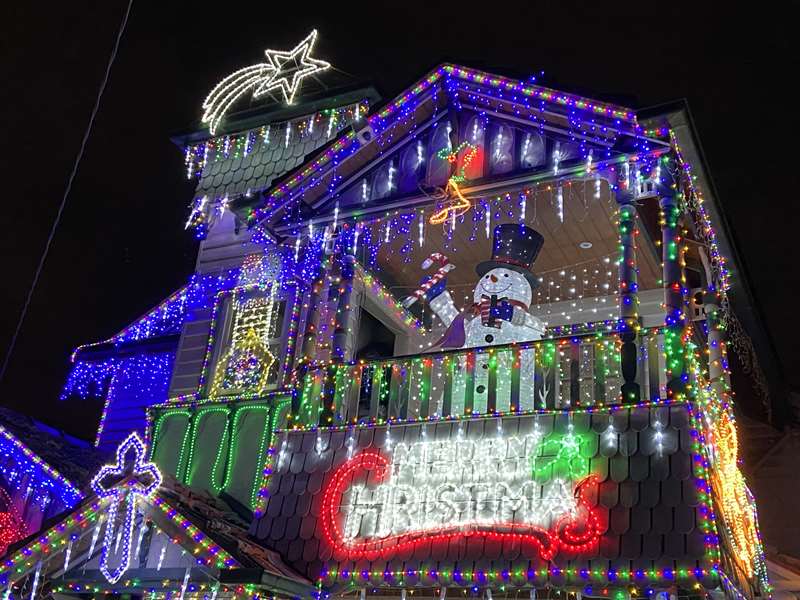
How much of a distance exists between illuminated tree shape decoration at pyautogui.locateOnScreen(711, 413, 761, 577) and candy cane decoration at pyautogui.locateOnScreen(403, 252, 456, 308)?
471 cm

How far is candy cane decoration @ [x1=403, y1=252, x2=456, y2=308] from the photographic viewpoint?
1273 cm

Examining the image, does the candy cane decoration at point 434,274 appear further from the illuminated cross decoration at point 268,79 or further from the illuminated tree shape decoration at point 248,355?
the illuminated cross decoration at point 268,79

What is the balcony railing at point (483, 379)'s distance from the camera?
9141mm

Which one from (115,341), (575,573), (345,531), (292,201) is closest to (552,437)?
(575,573)

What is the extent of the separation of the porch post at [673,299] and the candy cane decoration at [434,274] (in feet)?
13.2

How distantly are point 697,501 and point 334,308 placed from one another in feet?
20.2

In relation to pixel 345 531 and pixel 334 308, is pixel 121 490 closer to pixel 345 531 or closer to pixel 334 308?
pixel 345 531

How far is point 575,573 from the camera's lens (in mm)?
7883

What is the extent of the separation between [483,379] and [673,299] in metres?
2.60

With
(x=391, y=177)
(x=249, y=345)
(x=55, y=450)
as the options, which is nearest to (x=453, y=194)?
(x=391, y=177)

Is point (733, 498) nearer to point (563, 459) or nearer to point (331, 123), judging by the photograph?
point (563, 459)

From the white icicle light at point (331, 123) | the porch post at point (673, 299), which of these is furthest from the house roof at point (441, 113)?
the white icicle light at point (331, 123)

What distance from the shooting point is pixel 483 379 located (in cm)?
1032

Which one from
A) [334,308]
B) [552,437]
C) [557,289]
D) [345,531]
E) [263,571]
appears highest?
[557,289]
